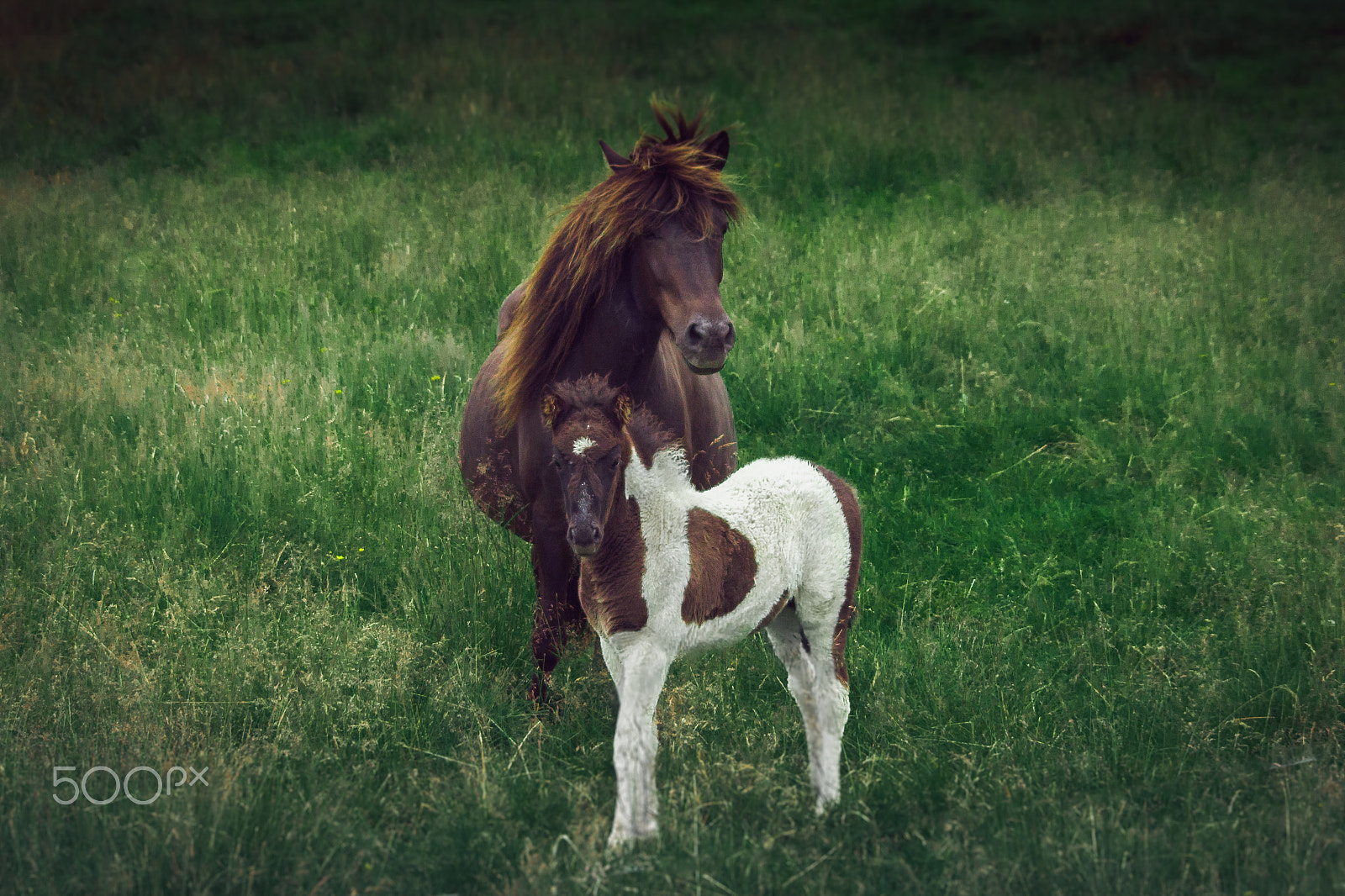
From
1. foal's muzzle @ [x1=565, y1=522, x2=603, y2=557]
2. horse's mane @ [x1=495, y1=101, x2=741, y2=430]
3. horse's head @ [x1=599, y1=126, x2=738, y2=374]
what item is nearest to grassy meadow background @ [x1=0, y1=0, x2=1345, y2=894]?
foal's muzzle @ [x1=565, y1=522, x2=603, y2=557]

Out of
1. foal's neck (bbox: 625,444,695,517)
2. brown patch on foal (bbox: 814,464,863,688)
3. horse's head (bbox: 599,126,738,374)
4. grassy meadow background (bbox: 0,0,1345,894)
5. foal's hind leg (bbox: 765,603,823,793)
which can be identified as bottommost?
grassy meadow background (bbox: 0,0,1345,894)

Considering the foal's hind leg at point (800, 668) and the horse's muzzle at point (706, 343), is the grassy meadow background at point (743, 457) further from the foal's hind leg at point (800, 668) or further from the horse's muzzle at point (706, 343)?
the horse's muzzle at point (706, 343)

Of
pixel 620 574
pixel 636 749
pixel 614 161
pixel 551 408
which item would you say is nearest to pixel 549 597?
pixel 620 574

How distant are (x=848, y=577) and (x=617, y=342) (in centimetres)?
116

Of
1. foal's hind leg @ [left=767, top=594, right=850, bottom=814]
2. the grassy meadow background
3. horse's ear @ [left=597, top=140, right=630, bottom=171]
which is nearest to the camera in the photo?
the grassy meadow background

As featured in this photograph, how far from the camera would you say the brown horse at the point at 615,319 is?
3.40m

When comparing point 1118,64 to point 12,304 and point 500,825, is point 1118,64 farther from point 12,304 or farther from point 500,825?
point 500,825

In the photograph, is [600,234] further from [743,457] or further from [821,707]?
[743,457]

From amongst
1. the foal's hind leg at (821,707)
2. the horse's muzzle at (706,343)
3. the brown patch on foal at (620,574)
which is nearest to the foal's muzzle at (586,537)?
the brown patch on foal at (620,574)

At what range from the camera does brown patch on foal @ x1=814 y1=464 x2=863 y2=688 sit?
3.30 m

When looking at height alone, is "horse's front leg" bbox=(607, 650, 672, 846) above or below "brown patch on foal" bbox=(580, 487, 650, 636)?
below

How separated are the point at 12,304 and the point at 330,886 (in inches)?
311

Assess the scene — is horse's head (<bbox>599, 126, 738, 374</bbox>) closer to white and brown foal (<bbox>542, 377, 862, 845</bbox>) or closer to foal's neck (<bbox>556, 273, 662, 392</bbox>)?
foal's neck (<bbox>556, 273, 662, 392</bbox>)

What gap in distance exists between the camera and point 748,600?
3.05 metres
